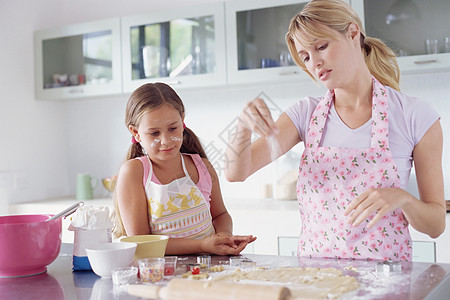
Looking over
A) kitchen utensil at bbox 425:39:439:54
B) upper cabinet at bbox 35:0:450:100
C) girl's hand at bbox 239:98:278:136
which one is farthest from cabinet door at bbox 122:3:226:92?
girl's hand at bbox 239:98:278:136

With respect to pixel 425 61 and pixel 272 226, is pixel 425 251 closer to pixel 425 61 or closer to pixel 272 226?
pixel 272 226

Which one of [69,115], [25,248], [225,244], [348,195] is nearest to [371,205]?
[348,195]

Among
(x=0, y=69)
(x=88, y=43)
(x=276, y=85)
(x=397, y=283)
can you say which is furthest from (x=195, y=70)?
(x=397, y=283)

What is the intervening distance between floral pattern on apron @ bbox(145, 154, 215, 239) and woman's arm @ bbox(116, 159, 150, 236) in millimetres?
24

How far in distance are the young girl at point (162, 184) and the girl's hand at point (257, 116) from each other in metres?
0.29

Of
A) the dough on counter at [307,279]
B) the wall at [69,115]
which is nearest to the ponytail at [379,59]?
the dough on counter at [307,279]

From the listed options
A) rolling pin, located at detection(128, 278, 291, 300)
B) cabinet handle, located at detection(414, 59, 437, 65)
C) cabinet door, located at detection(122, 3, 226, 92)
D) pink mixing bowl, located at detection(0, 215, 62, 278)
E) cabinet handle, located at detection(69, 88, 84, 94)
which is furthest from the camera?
cabinet handle, located at detection(69, 88, 84, 94)

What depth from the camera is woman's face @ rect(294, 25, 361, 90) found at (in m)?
1.37

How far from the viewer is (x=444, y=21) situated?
2.47 m

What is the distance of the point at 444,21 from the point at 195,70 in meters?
1.32

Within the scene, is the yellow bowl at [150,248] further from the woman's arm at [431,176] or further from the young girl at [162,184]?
the woman's arm at [431,176]

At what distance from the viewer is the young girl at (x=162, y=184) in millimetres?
1426

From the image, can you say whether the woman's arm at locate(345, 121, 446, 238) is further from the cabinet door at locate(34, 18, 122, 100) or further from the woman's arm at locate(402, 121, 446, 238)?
the cabinet door at locate(34, 18, 122, 100)

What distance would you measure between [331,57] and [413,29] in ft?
4.46
